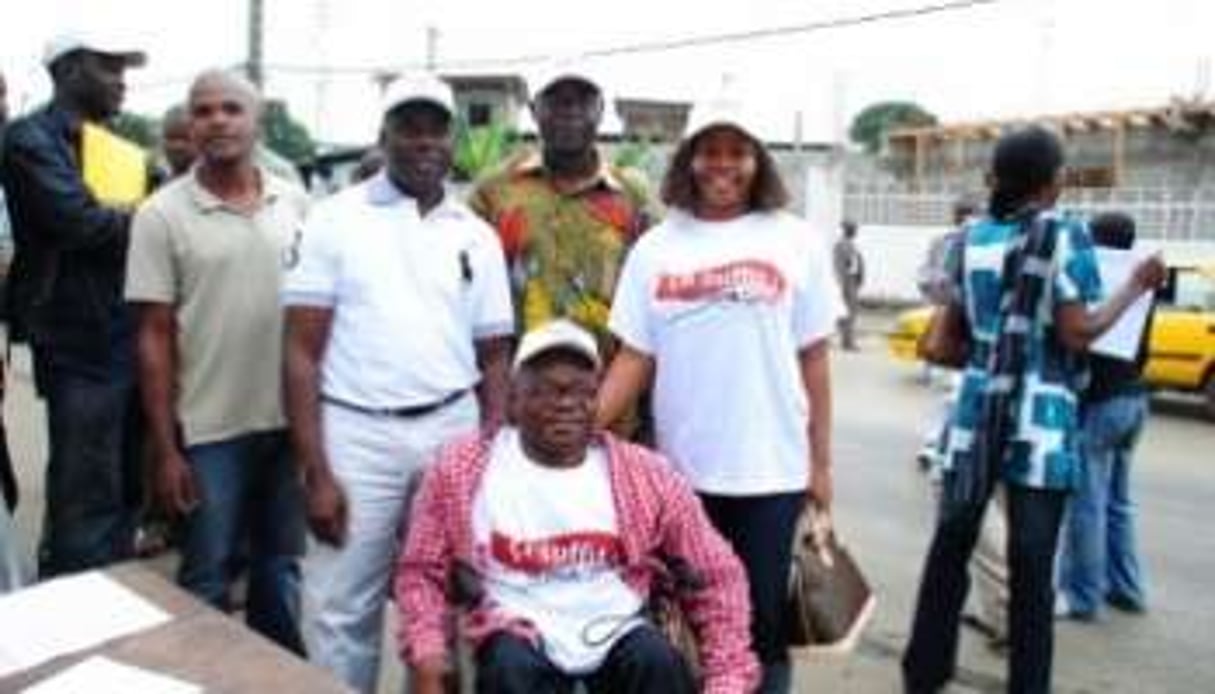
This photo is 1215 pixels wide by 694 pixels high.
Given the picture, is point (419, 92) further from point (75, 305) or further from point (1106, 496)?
point (1106, 496)

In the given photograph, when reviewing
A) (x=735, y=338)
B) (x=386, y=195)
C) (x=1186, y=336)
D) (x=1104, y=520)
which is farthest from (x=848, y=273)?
(x=386, y=195)

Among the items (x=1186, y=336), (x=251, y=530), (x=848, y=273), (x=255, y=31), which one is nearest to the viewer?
(x=251, y=530)

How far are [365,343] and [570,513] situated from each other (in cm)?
66

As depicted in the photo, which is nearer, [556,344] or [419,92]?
[556,344]

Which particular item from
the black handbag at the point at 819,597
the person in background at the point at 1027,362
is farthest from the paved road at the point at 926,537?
the black handbag at the point at 819,597

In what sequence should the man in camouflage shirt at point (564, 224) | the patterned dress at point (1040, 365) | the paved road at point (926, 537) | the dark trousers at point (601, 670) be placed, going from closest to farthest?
the dark trousers at point (601, 670)
the man in camouflage shirt at point (564, 224)
the patterned dress at point (1040, 365)
the paved road at point (926, 537)

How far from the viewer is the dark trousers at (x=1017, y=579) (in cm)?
472

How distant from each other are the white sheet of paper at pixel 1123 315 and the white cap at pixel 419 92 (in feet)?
6.71

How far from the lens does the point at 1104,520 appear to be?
6609 millimetres

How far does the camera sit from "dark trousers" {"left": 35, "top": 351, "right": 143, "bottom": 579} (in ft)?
16.8

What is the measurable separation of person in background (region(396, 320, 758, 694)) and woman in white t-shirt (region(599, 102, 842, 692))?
31 centimetres

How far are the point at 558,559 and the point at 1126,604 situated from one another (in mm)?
3994

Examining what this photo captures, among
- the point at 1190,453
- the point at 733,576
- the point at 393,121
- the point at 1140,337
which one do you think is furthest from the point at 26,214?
the point at 1190,453

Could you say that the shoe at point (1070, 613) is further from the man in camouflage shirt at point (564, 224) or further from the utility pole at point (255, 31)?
the utility pole at point (255, 31)
